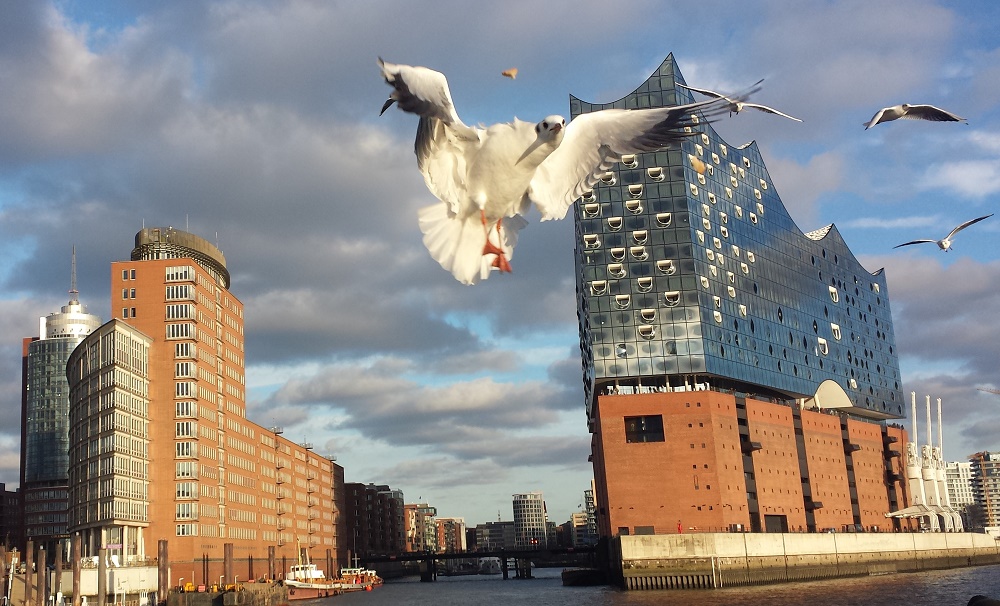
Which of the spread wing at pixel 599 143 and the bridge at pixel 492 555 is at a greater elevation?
the spread wing at pixel 599 143

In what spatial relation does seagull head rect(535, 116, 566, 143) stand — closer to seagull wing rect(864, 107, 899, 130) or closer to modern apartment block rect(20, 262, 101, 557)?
seagull wing rect(864, 107, 899, 130)

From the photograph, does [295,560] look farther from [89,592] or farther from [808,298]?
[808,298]

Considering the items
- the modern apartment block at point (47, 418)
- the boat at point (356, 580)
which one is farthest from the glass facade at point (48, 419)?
the boat at point (356, 580)

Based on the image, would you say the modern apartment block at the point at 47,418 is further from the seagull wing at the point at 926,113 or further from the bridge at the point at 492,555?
the seagull wing at the point at 926,113

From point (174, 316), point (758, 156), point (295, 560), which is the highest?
point (758, 156)

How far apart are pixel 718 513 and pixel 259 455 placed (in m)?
52.8

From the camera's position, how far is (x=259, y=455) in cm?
11338

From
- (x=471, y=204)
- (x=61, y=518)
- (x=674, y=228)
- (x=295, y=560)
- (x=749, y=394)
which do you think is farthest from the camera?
(x=61, y=518)

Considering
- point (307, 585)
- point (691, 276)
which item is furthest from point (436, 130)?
point (307, 585)

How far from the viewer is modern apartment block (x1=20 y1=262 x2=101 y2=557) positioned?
162 metres

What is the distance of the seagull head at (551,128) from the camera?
10.1 metres

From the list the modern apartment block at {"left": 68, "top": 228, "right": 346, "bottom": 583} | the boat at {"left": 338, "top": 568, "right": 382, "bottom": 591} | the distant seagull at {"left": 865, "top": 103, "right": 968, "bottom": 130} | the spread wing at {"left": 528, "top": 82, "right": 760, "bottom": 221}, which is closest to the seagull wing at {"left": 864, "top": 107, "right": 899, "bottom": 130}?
the distant seagull at {"left": 865, "top": 103, "right": 968, "bottom": 130}

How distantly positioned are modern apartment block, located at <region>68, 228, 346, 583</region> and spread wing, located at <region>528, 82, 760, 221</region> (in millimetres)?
72928

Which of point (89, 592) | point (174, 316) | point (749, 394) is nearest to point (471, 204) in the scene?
point (89, 592)
